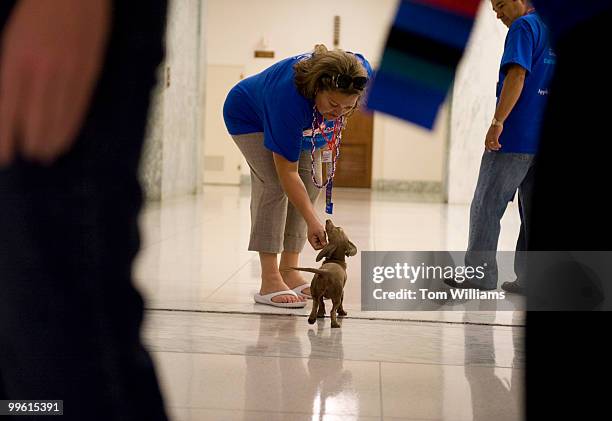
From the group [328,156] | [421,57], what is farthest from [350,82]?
[421,57]

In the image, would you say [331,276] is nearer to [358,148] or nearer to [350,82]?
[350,82]

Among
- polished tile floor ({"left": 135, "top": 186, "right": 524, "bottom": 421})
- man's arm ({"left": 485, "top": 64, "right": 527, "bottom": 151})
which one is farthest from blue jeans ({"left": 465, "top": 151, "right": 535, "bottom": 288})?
polished tile floor ({"left": 135, "top": 186, "right": 524, "bottom": 421})

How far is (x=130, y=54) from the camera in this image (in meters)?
0.58

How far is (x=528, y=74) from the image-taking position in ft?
8.52

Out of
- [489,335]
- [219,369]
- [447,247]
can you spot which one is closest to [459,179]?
[447,247]

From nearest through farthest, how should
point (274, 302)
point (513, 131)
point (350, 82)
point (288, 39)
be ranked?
point (350, 82) < point (274, 302) < point (513, 131) < point (288, 39)

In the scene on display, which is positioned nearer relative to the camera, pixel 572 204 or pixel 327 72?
pixel 572 204

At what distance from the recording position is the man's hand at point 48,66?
1.81ft

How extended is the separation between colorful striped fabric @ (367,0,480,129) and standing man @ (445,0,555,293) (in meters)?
2.03

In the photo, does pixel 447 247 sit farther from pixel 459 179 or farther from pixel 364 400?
pixel 459 179

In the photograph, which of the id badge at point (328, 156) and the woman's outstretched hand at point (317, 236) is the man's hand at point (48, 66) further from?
the id badge at point (328, 156)

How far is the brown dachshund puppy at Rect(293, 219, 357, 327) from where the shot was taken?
6.93ft

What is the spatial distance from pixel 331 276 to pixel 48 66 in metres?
1.59

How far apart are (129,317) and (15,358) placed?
0.33 feet
